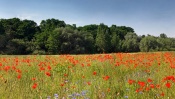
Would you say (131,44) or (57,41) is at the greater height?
(57,41)

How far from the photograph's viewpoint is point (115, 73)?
7.68 m

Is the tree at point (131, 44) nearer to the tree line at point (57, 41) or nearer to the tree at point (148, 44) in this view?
the tree line at point (57, 41)

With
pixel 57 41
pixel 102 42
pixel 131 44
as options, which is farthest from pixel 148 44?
pixel 57 41

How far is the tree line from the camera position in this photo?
54.1 metres

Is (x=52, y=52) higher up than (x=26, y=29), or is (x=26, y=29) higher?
(x=26, y=29)

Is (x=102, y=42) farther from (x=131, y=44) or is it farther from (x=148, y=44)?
(x=148, y=44)

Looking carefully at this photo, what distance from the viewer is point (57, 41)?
55.7 m

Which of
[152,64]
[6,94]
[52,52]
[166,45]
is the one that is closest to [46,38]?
[52,52]

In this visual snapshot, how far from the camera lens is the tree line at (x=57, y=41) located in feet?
177

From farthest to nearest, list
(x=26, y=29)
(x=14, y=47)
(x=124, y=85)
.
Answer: (x=26, y=29) → (x=14, y=47) → (x=124, y=85)

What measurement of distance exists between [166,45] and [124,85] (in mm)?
74546

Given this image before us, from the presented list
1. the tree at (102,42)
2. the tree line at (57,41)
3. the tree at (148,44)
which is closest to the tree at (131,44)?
the tree line at (57,41)

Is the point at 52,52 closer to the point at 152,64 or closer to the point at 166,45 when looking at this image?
the point at 166,45

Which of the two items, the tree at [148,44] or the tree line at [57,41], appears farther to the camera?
the tree at [148,44]
